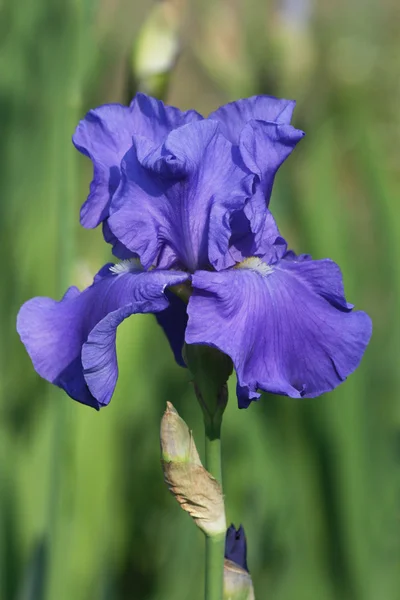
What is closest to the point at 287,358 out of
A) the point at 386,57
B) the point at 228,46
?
the point at 228,46

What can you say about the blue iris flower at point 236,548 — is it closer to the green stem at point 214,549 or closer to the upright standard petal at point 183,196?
the green stem at point 214,549

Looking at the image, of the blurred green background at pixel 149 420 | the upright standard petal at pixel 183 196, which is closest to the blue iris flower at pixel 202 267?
the upright standard petal at pixel 183 196

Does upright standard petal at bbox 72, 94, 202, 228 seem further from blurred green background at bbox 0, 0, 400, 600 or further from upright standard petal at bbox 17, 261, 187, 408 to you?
blurred green background at bbox 0, 0, 400, 600

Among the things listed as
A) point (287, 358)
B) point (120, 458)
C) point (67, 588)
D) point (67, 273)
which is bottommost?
point (67, 588)

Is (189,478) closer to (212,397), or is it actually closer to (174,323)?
(212,397)

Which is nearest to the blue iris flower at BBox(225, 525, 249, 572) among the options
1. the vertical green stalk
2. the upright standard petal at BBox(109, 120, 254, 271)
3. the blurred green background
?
the vertical green stalk

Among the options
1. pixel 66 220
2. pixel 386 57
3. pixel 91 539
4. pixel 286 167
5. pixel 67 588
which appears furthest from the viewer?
pixel 386 57

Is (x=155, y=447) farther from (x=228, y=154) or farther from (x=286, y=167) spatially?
(x=228, y=154)
